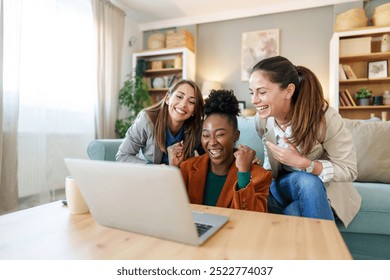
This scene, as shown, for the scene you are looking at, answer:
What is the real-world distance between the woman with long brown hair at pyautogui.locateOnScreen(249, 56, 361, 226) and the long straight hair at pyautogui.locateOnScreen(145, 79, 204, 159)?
37cm

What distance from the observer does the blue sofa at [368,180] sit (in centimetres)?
135

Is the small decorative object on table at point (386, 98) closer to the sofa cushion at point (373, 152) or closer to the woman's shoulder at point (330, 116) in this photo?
the sofa cushion at point (373, 152)

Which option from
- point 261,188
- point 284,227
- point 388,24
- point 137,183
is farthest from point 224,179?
point 388,24

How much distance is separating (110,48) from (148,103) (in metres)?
0.85

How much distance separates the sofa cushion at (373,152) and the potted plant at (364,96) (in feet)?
5.03

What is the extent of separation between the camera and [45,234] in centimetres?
65

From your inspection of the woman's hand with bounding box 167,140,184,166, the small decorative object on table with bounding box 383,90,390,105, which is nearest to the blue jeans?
the woman's hand with bounding box 167,140,184,166

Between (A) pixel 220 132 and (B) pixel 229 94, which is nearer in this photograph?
(A) pixel 220 132

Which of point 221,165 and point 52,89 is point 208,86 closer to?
point 52,89

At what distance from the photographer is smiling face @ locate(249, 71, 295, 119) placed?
1124 millimetres

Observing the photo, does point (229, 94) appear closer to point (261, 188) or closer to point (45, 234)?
point (261, 188)

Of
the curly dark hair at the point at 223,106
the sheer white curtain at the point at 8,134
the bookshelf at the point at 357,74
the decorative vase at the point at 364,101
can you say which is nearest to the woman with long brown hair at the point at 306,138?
the curly dark hair at the point at 223,106

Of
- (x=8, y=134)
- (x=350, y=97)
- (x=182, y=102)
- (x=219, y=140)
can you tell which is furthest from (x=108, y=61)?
(x=350, y=97)

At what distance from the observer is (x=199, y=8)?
3635mm
